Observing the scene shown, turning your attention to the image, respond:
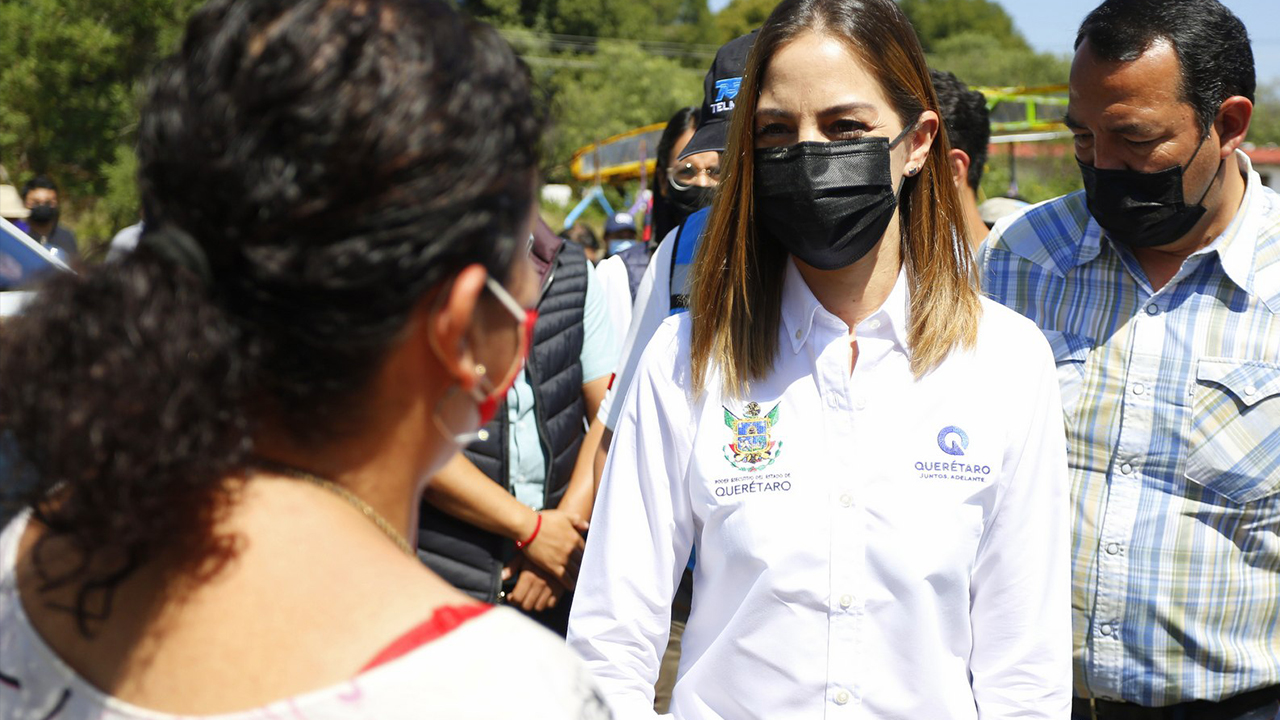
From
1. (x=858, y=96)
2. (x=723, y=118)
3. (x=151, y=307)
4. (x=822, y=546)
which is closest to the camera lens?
(x=151, y=307)

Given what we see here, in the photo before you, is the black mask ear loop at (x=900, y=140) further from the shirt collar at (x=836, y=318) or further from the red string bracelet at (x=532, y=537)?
the red string bracelet at (x=532, y=537)

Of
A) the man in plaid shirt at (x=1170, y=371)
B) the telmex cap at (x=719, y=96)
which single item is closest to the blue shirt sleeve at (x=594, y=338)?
the telmex cap at (x=719, y=96)

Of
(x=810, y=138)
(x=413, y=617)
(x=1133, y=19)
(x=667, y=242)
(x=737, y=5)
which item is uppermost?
(x=1133, y=19)

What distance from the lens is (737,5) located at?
80.1 m

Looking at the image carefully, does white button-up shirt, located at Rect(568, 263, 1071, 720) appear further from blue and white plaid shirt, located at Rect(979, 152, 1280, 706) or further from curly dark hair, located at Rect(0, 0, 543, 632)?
curly dark hair, located at Rect(0, 0, 543, 632)

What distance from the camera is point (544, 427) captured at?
336 centimetres

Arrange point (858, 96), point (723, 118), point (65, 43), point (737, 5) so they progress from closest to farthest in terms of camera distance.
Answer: point (858, 96) < point (723, 118) < point (65, 43) < point (737, 5)

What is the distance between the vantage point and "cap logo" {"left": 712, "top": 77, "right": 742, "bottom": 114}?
3.24m

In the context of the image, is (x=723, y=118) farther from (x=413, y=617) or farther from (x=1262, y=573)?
(x=413, y=617)

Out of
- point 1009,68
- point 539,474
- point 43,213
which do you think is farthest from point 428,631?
point 1009,68

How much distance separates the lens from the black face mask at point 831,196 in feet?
7.11

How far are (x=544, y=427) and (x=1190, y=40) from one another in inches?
77.8

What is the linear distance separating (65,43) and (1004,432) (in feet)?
68.8

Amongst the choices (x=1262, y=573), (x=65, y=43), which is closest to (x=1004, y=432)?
(x=1262, y=573)
